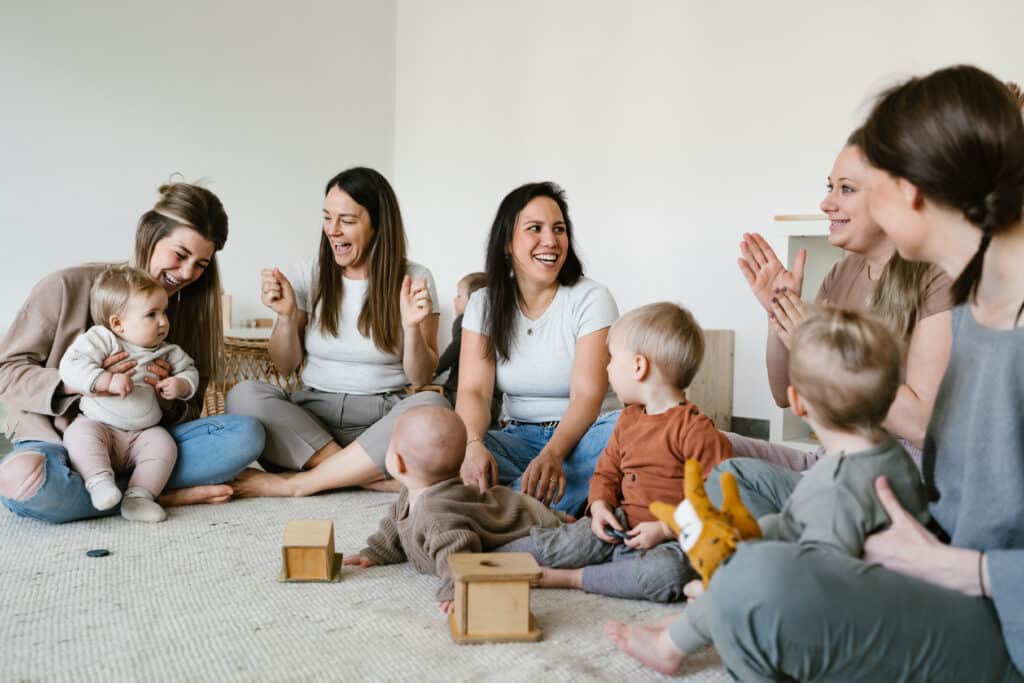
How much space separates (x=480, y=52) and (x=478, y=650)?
3974 mm

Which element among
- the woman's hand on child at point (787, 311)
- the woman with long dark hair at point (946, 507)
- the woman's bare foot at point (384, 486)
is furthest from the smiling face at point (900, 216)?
the woman's bare foot at point (384, 486)

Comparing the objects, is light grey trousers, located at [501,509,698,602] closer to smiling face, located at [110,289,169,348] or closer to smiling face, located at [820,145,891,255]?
smiling face, located at [820,145,891,255]

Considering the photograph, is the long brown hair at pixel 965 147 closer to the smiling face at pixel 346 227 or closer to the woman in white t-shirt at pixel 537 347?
the woman in white t-shirt at pixel 537 347

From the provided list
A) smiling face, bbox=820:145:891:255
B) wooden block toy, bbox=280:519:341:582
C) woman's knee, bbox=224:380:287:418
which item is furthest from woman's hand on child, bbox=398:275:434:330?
smiling face, bbox=820:145:891:255

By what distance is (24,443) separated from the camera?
2104mm

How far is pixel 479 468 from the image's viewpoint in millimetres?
1979

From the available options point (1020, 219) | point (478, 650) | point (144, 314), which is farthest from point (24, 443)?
point (1020, 219)

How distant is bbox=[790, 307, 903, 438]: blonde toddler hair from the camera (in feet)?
3.62

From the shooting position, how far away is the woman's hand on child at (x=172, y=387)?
219cm

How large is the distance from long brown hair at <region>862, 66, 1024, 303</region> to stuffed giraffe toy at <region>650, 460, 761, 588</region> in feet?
1.33

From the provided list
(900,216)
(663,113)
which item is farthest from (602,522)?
(663,113)

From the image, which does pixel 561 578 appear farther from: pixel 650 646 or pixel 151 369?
pixel 151 369

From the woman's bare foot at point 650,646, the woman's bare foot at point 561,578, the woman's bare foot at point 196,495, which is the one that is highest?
the woman's bare foot at point 650,646

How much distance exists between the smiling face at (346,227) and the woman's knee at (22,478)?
0.96 meters
